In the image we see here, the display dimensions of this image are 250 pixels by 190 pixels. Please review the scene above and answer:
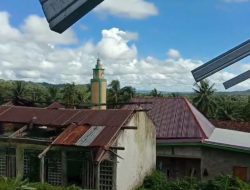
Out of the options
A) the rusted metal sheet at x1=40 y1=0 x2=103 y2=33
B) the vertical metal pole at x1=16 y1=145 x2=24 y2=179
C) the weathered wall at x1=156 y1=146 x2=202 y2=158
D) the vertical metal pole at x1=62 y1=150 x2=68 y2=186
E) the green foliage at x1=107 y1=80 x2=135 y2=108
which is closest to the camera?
the rusted metal sheet at x1=40 y1=0 x2=103 y2=33

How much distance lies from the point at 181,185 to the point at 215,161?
4183 mm

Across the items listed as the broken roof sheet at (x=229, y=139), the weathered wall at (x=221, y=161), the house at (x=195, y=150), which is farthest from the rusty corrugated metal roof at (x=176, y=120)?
the weathered wall at (x=221, y=161)

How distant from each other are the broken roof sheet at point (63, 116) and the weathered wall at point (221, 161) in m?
4.99

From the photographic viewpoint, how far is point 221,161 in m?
21.4

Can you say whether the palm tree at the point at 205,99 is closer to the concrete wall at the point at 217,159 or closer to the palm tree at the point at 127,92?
the palm tree at the point at 127,92

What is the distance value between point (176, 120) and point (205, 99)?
77.5ft

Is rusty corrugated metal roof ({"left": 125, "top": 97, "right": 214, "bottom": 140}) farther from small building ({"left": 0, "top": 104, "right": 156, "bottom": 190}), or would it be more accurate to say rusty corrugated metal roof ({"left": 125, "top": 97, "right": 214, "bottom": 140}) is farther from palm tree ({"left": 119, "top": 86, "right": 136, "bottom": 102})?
palm tree ({"left": 119, "top": 86, "right": 136, "bottom": 102})

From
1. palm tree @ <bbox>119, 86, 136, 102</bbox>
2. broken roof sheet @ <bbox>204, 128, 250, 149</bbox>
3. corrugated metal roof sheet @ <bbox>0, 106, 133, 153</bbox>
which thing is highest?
palm tree @ <bbox>119, 86, 136, 102</bbox>

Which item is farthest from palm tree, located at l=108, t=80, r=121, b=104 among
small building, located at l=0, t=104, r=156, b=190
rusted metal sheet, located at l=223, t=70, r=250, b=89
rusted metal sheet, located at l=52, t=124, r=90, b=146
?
rusted metal sheet, located at l=223, t=70, r=250, b=89

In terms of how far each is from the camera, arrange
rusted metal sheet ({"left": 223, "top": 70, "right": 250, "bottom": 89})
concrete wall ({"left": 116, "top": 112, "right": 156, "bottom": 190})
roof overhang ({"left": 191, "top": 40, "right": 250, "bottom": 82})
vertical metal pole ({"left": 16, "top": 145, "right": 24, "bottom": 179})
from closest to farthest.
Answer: roof overhang ({"left": 191, "top": 40, "right": 250, "bottom": 82}) < rusted metal sheet ({"left": 223, "top": 70, "right": 250, "bottom": 89}) < vertical metal pole ({"left": 16, "top": 145, "right": 24, "bottom": 179}) < concrete wall ({"left": 116, "top": 112, "right": 156, "bottom": 190})

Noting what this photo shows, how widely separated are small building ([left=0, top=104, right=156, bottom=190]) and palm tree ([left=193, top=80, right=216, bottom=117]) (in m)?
26.7

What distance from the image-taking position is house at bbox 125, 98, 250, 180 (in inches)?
835

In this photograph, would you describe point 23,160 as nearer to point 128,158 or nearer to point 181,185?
point 128,158

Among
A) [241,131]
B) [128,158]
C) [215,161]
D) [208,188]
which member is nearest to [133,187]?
[128,158]
